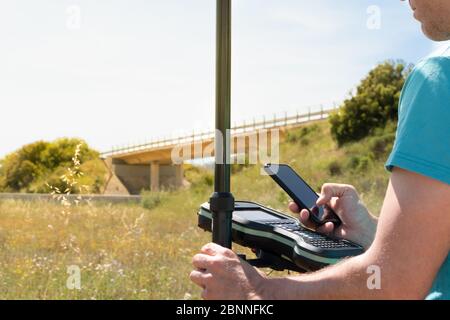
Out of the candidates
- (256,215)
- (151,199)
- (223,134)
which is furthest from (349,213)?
(151,199)

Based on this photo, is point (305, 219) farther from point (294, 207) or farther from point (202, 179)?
point (202, 179)

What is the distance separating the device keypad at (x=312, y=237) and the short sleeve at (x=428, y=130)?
0.33 m

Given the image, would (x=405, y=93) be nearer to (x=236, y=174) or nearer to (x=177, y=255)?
(x=177, y=255)

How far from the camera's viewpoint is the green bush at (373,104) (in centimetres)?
1978

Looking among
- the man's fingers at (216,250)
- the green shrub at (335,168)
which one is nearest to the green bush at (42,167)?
the green shrub at (335,168)

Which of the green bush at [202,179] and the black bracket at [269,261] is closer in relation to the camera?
the black bracket at [269,261]

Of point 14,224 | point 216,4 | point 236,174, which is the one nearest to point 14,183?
point 236,174

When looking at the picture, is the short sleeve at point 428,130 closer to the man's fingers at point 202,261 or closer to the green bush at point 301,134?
the man's fingers at point 202,261

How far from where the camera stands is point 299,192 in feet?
4.84

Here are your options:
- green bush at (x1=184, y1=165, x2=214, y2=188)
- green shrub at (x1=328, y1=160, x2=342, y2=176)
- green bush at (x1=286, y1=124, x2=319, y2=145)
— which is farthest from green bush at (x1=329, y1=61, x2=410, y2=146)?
green bush at (x1=184, y1=165, x2=214, y2=188)

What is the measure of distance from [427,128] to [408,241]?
7.5 inches

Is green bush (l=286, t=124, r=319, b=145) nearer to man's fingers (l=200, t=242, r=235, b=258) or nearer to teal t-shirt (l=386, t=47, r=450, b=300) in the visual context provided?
man's fingers (l=200, t=242, r=235, b=258)
